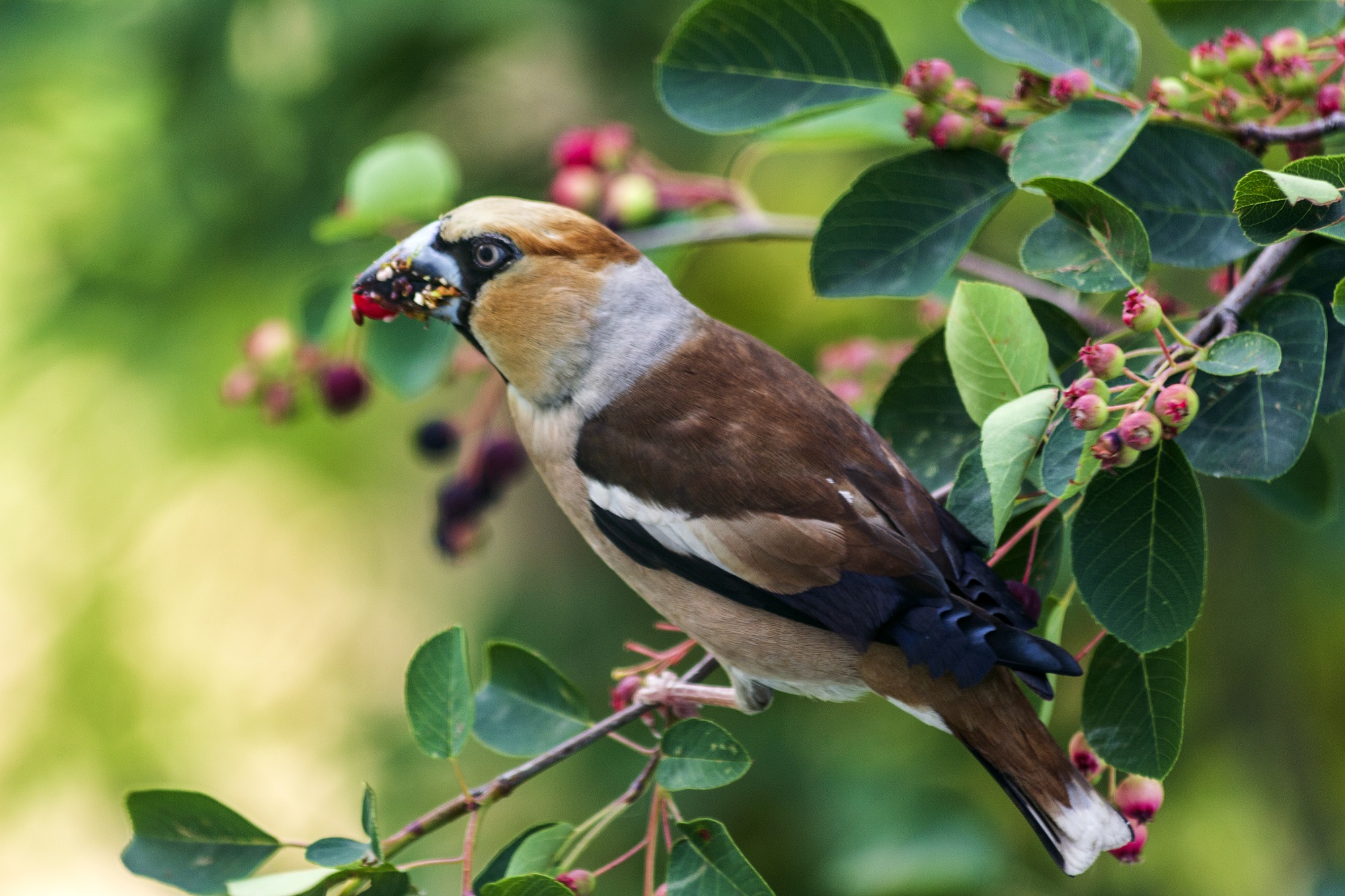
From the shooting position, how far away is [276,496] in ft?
16.4

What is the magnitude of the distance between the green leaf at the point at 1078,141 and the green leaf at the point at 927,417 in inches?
10.8

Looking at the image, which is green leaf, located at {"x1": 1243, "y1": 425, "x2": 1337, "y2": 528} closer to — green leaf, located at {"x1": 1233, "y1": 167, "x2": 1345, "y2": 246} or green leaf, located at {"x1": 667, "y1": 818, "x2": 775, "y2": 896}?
green leaf, located at {"x1": 1233, "y1": 167, "x2": 1345, "y2": 246}

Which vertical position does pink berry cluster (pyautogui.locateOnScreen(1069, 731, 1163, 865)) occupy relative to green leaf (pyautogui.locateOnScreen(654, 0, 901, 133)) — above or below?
below

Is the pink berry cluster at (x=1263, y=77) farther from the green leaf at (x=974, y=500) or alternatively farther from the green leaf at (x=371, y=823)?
the green leaf at (x=371, y=823)

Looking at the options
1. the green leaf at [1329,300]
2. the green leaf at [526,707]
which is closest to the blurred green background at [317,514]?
the green leaf at [526,707]

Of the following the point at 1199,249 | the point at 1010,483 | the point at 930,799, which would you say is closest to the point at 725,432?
the point at 1010,483

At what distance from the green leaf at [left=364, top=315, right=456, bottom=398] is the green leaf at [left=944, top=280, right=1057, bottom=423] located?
1.20 metres

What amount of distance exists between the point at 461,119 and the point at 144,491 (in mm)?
1832

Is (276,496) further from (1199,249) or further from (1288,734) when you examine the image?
(1199,249)

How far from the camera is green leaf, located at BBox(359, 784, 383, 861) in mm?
1445

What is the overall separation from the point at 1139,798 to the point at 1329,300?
0.73 m

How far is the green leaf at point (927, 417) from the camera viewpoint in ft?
5.66

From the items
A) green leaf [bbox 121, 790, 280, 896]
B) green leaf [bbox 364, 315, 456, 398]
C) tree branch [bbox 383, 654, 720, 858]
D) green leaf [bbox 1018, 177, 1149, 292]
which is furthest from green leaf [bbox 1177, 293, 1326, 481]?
green leaf [bbox 364, 315, 456, 398]

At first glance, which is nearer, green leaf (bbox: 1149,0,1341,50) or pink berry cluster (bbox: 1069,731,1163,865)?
pink berry cluster (bbox: 1069,731,1163,865)
